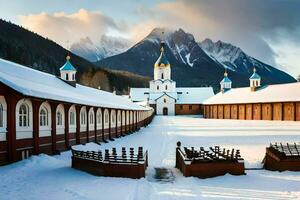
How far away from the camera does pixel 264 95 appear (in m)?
64.5

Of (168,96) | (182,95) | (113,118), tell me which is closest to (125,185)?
(113,118)

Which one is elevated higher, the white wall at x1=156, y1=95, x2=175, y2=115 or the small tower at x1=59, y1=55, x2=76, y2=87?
the small tower at x1=59, y1=55, x2=76, y2=87

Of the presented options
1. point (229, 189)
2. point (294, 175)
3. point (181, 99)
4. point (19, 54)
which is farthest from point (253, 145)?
point (19, 54)

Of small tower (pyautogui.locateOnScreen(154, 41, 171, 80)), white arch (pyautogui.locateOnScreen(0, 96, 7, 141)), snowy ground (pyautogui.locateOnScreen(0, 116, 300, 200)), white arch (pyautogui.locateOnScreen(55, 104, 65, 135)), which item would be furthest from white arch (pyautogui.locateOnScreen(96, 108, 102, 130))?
small tower (pyautogui.locateOnScreen(154, 41, 171, 80))

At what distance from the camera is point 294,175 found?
691 inches

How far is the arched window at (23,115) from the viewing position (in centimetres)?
1787

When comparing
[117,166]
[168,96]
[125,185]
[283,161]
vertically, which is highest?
[168,96]

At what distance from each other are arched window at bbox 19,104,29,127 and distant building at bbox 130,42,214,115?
8029cm

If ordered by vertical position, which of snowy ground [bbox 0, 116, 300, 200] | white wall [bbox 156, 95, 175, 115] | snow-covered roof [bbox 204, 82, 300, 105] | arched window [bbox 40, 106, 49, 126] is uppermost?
snow-covered roof [bbox 204, 82, 300, 105]

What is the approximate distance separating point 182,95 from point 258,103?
40171 mm

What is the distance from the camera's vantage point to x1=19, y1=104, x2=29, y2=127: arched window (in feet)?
58.6

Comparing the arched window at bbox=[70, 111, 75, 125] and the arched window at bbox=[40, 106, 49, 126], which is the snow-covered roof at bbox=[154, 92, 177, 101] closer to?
the arched window at bbox=[70, 111, 75, 125]

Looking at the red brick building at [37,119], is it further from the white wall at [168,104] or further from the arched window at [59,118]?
the white wall at [168,104]

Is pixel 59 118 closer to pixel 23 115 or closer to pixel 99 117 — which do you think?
pixel 23 115
